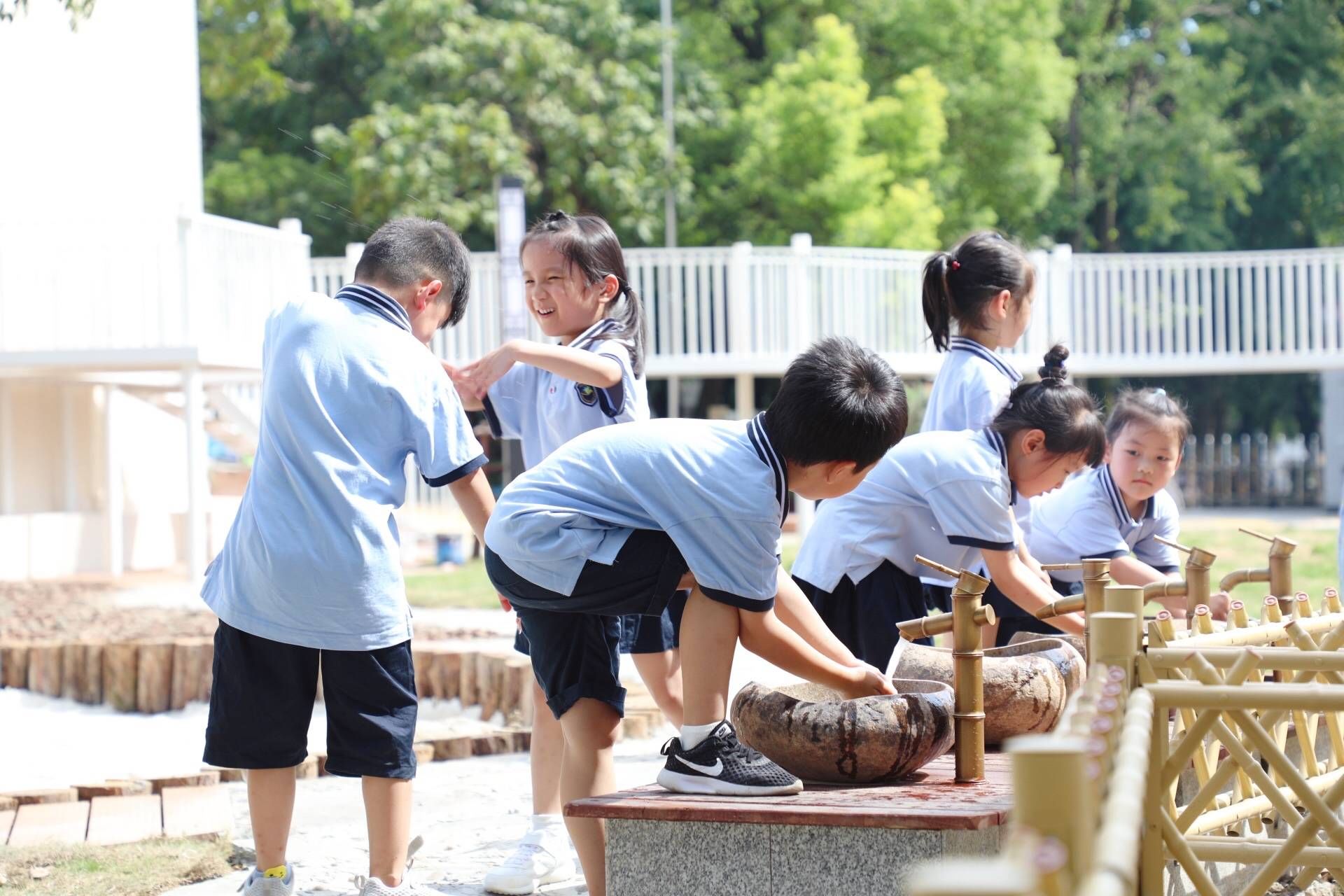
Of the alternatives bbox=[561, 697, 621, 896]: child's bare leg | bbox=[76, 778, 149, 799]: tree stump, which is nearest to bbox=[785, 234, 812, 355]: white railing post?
bbox=[76, 778, 149, 799]: tree stump

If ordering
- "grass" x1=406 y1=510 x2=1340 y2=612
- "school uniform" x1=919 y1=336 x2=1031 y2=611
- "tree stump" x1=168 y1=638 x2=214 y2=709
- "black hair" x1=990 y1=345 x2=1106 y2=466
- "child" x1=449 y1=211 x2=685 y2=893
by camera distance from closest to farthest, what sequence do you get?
"child" x1=449 y1=211 x2=685 y2=893, "black hair" x1=990 y1=345 x2=1106 y2=466, "school uniform" x1=919 y1=336 x2=1031 y2=611, "tree stump" x1=168 y1=638 x2=214 y2=709, "grass" x1=406 y1=510 x2=1340 y2=612

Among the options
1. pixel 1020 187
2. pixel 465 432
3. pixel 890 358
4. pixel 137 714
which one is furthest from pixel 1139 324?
pixel 465 432

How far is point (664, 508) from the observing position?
8.99 feet

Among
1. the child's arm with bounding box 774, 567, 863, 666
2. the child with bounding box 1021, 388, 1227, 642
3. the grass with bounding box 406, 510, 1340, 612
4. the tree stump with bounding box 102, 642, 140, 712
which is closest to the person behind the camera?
the child's arm with bounding box 774, 567, 863, 666

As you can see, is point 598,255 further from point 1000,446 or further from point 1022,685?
point 1022,685

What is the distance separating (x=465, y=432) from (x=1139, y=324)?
590 inches

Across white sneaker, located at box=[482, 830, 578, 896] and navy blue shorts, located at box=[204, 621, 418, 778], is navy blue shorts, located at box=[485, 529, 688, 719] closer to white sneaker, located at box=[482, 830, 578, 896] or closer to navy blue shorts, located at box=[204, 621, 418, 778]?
navy blue shorts, located at box=[204, 621, 418, 778]

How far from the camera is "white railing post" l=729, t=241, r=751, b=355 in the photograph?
14984 millimetres

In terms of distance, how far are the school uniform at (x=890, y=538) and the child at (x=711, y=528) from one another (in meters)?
0.86

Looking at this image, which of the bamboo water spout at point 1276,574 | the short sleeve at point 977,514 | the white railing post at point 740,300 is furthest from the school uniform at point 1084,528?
A: the white railing post at point 740,300

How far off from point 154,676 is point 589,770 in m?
4.84

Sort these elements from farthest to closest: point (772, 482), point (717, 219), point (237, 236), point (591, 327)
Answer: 1. point (717, 219)
2. point (237, 236)
3. point (591, 327)
4. point (772, 482)

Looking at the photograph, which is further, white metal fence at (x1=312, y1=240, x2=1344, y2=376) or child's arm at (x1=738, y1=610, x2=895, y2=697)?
white metal fence at (x1=312, y1=240, x2=1344, y2=376)

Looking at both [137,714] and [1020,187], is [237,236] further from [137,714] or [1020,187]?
[1020,187]
